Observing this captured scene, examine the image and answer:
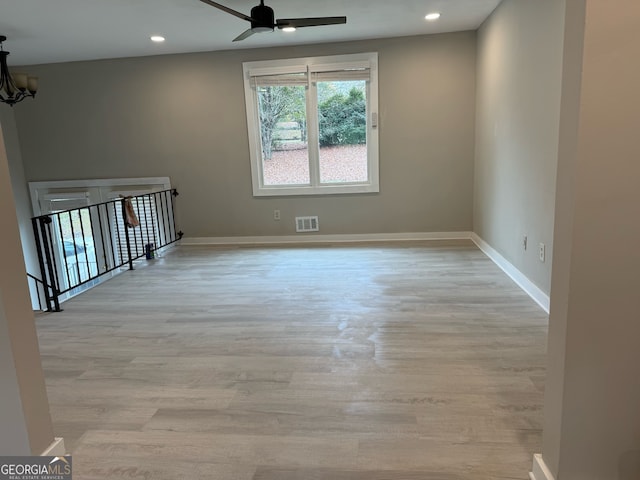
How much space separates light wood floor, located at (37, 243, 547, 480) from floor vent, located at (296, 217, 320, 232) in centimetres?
165

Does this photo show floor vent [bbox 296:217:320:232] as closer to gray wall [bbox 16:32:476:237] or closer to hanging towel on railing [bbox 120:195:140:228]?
gray wall [bbox 16:32:476:237]

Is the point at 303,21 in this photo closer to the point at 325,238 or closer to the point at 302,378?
the point at 302,378

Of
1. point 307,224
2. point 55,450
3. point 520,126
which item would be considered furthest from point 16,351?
point 307,224

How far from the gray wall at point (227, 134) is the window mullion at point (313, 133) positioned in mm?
337

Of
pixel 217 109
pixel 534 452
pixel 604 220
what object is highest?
pixel 217 109

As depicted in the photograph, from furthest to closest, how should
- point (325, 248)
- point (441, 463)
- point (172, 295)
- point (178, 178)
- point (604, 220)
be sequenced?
point (178, 178) < point (325, 248) < point (172, 295) < point (441, 463) < point (604, 220)

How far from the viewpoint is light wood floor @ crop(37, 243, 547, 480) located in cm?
167

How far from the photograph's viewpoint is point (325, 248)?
17.4 ft

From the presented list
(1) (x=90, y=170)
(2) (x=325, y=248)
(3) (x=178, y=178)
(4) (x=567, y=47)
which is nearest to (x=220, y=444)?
(4) (x=567, y=47)

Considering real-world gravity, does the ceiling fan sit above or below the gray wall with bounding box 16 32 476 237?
above

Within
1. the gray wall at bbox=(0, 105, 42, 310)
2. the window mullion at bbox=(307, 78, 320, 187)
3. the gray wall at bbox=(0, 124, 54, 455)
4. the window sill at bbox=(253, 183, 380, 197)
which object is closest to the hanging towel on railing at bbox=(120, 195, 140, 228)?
the window sill at bbox=(253, 183, 380, 197)

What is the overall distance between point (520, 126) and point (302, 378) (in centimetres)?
280

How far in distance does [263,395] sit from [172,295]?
194 centimetres

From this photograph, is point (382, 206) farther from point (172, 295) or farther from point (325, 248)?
point (172, 295)
